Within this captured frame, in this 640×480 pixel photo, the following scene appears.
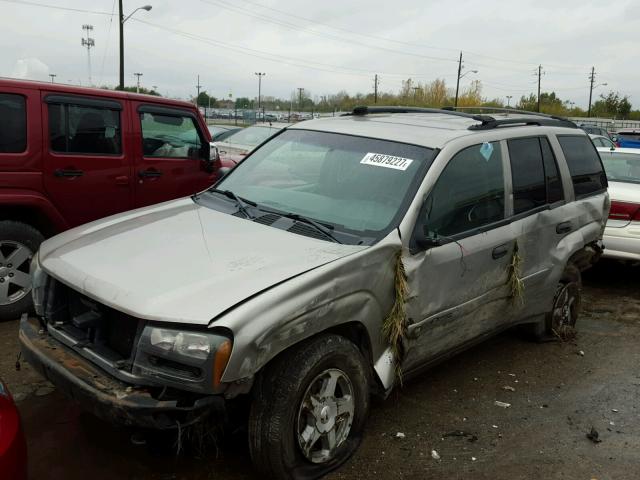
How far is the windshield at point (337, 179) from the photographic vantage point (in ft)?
11.3

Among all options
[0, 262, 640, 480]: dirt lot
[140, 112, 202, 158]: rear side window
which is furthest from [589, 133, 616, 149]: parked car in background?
[140, 112, 202, 158]: rear side window

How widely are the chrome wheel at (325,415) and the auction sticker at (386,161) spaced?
1333mm

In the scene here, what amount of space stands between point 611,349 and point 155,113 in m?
4.77

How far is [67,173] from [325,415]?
3481 millimetres

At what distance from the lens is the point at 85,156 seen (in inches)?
209

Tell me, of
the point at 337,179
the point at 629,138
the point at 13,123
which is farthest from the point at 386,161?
the point at 629,138

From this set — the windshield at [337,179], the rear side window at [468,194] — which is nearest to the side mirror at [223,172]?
the windshield at [337,179]

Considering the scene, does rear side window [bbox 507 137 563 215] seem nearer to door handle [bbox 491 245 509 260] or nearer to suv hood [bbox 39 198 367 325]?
door handle [bbox 491 245 509 260]

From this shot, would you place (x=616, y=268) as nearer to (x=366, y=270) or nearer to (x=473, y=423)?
(x=473, y=423)

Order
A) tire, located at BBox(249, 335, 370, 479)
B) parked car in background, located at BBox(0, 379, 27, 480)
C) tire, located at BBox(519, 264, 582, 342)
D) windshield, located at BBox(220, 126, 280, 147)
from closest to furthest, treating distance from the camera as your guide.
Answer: parked car in background, located at BBox(0, 379, 27, 480)
tire, located at BBox(249, 335, 370, 479)
tire, located at BBox(519, 264, 582, 342)
windshield, located at BBox(220, 126, 280, 147)

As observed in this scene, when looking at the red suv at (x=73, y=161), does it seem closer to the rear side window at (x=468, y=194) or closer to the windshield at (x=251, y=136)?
the rear side window at (x=468, y=194)

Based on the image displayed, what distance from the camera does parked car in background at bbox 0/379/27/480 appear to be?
2127 mm

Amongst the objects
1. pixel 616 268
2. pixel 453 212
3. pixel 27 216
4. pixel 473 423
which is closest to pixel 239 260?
pixel 453 212

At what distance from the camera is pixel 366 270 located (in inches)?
120
